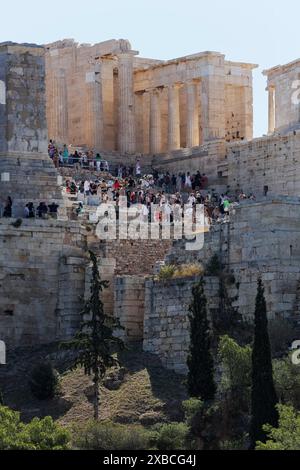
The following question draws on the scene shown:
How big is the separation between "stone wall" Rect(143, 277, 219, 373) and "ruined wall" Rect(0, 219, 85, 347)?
3.86 m

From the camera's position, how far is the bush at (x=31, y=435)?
66.1 metres

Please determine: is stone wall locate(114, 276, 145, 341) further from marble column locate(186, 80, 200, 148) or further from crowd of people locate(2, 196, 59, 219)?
marble column locate(186, 80, 200, 148)

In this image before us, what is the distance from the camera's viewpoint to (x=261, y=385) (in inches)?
2665

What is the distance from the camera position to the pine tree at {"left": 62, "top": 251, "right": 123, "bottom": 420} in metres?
72.6

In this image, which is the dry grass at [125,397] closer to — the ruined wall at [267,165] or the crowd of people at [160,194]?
the crowd of people at [160,194]

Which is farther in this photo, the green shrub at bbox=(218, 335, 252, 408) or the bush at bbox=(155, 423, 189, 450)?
the green shrub at bbox=(218, 335, 252, 408)

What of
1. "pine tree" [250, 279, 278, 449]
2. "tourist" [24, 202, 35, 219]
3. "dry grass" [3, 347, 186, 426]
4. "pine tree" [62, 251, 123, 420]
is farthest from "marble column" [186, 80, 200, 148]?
"pine tree" [250, 279, 278, 449]

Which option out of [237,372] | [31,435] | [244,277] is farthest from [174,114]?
[31,435]

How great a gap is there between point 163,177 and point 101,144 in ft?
19.7

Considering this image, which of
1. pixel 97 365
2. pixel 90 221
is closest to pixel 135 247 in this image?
pixel 90 221

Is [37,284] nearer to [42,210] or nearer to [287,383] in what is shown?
[42,210]

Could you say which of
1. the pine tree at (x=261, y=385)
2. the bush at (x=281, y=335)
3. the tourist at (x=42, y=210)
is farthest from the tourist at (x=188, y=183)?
the pine tree at (x=261, y=385)

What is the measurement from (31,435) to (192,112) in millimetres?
37039

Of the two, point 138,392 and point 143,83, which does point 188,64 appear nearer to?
point 143,83
